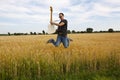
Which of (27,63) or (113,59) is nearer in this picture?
(27,63)

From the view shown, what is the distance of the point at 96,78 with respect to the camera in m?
7.38

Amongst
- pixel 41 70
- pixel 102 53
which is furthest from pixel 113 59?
pixel 41 70

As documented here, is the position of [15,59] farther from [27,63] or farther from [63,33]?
[63,33]

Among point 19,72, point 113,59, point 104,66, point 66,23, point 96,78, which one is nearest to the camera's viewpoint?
point 96,78

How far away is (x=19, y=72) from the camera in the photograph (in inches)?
310

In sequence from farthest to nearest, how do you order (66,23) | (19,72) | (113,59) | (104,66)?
1. (66,23)
2. (113,59)
3. (104,66)
4. (19,72)

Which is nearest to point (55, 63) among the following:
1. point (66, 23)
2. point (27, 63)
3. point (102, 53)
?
point (27, 63)

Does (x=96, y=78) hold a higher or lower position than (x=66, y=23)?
lower

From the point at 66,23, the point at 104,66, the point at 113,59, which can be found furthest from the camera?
the point at 66,23

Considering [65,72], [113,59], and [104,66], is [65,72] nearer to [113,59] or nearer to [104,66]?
[104,66]

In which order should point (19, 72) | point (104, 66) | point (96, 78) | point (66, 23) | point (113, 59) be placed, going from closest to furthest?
1. point (96, 78)
2. point (19, 72)
3. point (104, 66)
4. point (113, 59)
5. point (66, 23)

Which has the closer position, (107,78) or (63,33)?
(107,78)

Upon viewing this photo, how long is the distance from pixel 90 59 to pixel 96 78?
76.5 inches

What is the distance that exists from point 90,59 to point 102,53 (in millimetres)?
987
